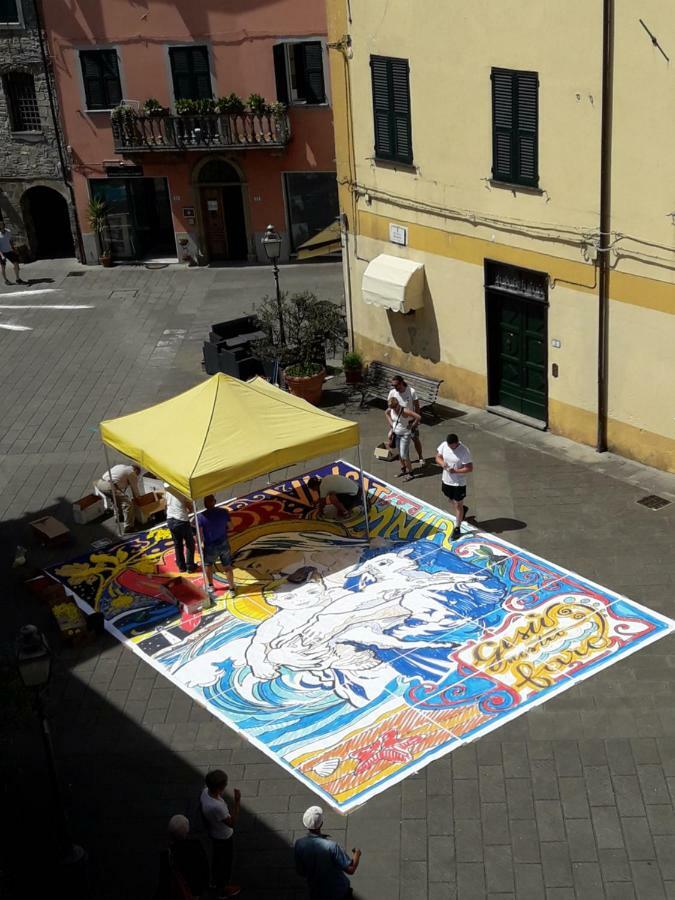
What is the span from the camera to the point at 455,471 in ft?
55.0

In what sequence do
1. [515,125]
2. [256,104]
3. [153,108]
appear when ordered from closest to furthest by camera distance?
[515,125]
[256,104]
[153,108]

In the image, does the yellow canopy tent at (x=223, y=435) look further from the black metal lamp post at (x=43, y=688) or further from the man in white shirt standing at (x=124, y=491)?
the black metal lamp post at (x=43, y=688)

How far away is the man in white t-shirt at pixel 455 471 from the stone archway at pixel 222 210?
17681 millimetres

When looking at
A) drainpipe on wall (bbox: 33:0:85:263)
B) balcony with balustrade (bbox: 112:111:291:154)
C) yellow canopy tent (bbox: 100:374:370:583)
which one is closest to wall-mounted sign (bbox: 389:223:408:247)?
yellow canopy tent (bbox: 100:374:370:583)

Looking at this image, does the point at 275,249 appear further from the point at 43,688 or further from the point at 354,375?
the point at 43,688

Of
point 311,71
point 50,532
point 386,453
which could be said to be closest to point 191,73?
point 311,71

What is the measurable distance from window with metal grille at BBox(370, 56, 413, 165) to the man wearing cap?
1412 centimetres

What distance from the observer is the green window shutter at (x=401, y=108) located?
20.8 m

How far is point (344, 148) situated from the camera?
2286 cm

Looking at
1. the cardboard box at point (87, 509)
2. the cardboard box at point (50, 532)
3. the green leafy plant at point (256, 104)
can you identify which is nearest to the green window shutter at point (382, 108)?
the cardboard box at point (87, 509)

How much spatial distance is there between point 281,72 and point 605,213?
1492cm

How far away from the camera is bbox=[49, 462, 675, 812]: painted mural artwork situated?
13.3 m

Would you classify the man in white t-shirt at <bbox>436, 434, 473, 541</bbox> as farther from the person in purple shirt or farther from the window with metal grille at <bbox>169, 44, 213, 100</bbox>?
the window with metal grille at <bbox>169, 44, 213, 100</bbox>

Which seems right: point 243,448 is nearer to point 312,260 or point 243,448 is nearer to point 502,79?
point 502,79
